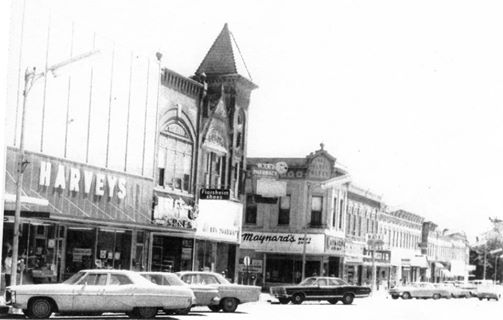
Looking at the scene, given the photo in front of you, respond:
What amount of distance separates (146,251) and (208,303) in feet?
29.8

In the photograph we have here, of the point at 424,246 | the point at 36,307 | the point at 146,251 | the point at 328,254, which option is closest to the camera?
the point at 36,307

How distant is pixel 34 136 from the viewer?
28734mm

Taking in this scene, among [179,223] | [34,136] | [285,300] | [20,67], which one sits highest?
[20,67]

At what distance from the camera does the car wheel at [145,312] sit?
2280 cm

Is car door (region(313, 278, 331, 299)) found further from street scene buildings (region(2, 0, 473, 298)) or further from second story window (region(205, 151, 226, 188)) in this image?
second story window (region(205, 151, 226, 188))

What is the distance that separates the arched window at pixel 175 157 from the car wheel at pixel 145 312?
14853 mm

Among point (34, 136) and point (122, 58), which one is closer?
Answer: point (34, 136)

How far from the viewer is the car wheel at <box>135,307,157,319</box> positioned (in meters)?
22.8

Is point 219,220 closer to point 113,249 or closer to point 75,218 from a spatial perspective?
point 113,249

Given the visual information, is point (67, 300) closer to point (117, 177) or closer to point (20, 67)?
point (20, 67)

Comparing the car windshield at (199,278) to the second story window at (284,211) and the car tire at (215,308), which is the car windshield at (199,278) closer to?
the car tire at (215,308)

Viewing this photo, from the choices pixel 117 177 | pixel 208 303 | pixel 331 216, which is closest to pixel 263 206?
pixel 331 216

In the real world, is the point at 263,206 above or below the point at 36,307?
above

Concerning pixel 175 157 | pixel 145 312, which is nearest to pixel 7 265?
pixel 145 312
